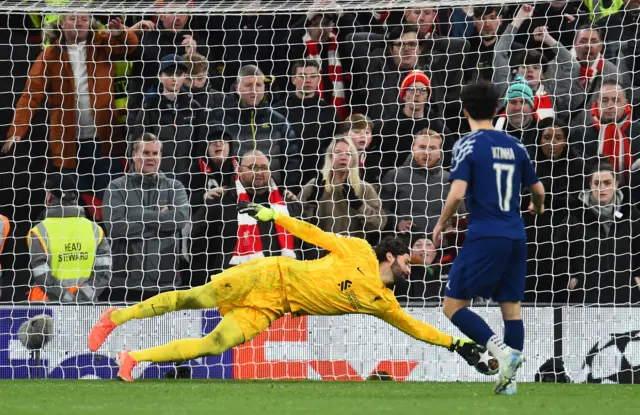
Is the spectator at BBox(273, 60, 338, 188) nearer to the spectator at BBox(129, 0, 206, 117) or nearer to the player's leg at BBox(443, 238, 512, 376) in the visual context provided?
the spectator at BBox(129, 0, 206, 117)

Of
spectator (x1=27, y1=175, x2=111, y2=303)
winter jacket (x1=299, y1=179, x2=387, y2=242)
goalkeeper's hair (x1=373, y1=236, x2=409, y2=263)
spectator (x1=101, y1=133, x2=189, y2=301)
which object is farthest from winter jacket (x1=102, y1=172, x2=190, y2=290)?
goalkeeper's hair (x1=373, y1=236, x2=409, y2=263)

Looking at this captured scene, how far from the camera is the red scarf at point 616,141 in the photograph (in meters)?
10.7

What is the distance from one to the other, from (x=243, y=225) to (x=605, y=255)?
3.23m

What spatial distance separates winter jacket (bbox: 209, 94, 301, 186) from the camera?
37.1ft

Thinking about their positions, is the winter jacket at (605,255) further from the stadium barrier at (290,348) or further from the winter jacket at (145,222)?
the winter jacket at (145,222)

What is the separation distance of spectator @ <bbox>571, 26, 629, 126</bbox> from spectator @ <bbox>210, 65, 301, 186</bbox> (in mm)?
2749

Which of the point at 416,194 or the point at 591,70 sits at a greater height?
the point at 591,70

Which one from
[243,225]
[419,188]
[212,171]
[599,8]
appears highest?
[599,8]

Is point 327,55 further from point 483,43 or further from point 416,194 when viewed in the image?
point 416,194

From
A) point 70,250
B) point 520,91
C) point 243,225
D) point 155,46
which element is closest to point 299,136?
point 243,225

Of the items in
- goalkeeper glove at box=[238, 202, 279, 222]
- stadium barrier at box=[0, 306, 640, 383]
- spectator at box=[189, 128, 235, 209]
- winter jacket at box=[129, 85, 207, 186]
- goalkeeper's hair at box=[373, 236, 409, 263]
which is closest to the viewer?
goalkeeper glove at box=[238, 202, 279, 222]

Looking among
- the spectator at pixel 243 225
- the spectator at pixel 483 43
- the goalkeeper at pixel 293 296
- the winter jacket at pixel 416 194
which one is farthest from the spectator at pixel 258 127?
the goalkeeper at pixel 293 296

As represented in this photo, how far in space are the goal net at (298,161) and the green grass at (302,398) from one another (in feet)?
3.25

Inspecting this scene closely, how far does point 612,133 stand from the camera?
35.3 ft
